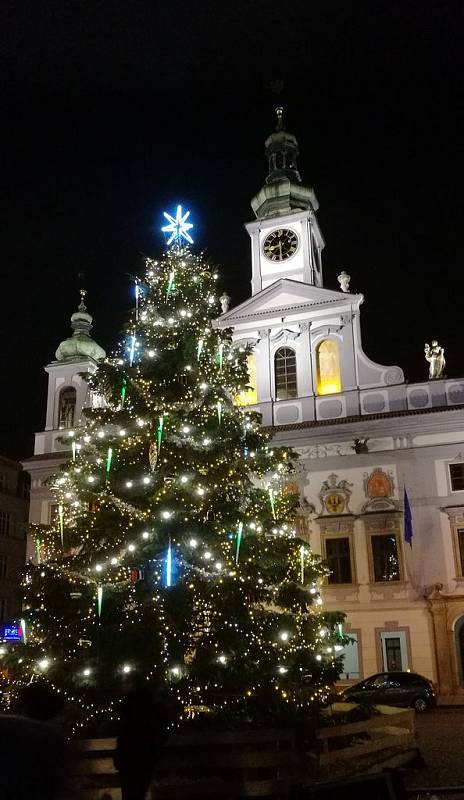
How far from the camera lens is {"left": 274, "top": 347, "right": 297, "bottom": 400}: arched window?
30.2 m

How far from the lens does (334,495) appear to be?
28.0 m

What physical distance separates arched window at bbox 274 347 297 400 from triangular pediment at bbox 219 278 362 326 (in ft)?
6.35

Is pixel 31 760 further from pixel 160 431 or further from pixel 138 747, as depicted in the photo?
pixel 160 431

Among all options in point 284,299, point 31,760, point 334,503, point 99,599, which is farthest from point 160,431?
point 284,299

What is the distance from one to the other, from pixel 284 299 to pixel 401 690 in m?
16.3

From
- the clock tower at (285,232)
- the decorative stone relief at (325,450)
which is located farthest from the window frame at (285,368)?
the clock tower at (285,232)

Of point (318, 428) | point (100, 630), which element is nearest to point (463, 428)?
point (318, 428)

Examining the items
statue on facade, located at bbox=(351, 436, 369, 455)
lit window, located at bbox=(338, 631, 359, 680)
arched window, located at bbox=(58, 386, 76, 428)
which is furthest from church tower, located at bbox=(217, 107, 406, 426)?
lit window, located at bbox=(338, 631, 359, 680)

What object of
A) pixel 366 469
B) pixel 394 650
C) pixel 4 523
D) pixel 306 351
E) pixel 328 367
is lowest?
pixel 394 650

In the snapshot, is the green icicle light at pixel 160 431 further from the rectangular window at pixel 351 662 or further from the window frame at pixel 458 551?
the window frame at pixel 458 551

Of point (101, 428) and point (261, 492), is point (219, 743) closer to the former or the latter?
point (261, 492)

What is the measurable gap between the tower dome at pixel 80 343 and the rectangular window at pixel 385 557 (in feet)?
54.0

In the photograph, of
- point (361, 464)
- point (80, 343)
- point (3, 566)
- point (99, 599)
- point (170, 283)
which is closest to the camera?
point (99, 599)

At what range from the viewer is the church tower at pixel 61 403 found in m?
32.6
